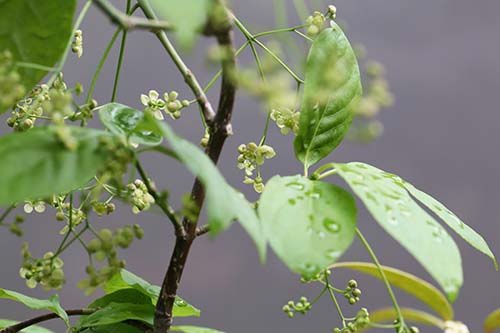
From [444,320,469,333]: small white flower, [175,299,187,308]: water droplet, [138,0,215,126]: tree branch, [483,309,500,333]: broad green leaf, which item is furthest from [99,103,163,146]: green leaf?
[483,309,500,333]: broad green leaf

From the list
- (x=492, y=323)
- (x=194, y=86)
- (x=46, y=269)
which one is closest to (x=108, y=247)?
(x=46, y=269)

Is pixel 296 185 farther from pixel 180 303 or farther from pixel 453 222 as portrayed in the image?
pixel 180 303

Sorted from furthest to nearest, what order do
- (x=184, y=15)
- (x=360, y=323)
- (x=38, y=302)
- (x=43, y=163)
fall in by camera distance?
(x=38, y=302) < (x=360, y=323) < (x=43, y=163) < (x=184, y=15)

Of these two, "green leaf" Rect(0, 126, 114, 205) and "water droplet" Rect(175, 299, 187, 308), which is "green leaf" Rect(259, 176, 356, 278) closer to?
"green leaf" Rect(0, 126, 114, 205)

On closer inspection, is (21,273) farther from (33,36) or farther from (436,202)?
(436,202)

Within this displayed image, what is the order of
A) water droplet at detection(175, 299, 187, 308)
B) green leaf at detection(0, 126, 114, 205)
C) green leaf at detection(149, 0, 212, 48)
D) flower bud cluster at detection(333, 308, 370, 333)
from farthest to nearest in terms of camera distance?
water droplet at detection(175, 299, 187, 308) → flower bud cluster at detection(333, 308, 370, 333) → green leaf at detection(0, 126, 114, 205) → green leaf at detection(149, 0, 212, 48)

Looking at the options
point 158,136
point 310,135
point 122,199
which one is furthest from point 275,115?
point 122,199
